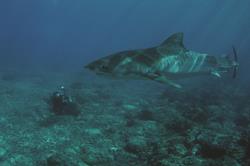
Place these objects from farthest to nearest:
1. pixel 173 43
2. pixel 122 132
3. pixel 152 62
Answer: pixel 122 132 < pixel 173 43 < pixel 152 62

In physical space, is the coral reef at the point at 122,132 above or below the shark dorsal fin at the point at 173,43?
below

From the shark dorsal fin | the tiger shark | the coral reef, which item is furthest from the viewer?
the shark dorsal fin

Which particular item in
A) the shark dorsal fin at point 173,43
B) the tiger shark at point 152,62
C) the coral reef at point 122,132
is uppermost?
the shark dorsal fin at point 173,43

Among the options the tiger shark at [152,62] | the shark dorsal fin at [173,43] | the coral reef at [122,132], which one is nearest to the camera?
the coral reef at [122,132]

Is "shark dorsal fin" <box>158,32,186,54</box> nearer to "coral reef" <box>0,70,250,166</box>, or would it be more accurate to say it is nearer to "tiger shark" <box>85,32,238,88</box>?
"tiger shark" <box>85,32,238,88</box>

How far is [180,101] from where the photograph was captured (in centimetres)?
1684

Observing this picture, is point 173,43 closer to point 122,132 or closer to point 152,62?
point 152,62

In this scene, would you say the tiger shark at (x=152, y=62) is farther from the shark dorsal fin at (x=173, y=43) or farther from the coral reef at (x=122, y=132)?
the coral reef at (x=122, y=132)

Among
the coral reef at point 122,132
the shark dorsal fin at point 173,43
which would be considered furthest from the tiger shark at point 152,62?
the coral reef at point 122,132

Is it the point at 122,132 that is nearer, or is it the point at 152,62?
the point at 152,62

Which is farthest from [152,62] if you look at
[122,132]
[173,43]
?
[122,132]

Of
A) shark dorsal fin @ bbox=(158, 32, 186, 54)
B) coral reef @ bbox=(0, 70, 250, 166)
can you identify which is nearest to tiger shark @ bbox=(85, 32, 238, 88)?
shark dorsal fin @ bbox=(158, 32, 186, 54)

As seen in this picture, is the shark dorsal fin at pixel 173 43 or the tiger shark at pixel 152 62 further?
the shark dorsal fin at pixel 173 43

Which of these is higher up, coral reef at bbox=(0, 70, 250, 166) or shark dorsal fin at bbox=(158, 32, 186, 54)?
shark dorsal fin at bbox=(158, 32, 186, 54)
